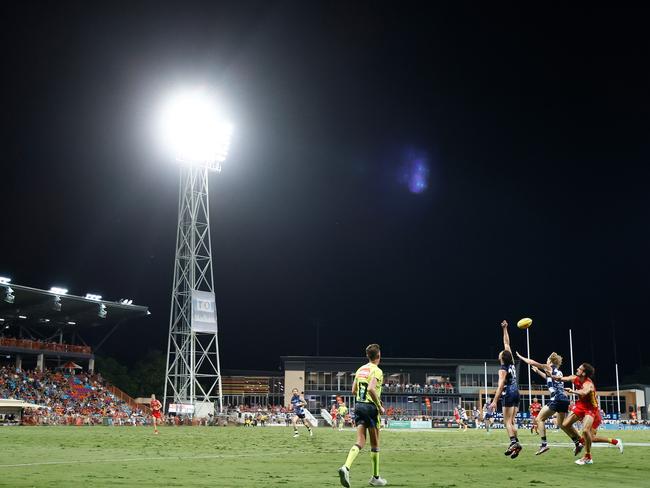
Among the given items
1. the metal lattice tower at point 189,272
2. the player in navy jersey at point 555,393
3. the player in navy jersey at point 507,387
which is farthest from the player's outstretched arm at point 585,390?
the metal lattice tower at point 189,272

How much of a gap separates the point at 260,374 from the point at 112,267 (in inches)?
1147

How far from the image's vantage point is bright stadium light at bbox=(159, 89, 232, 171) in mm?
69375

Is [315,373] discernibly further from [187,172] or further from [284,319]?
[187,172]

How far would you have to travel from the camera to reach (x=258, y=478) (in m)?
13.7

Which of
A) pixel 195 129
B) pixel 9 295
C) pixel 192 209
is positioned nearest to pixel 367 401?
pixel 195 129

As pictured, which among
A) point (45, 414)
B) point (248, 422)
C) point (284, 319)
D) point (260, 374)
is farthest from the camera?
point (284, 319)

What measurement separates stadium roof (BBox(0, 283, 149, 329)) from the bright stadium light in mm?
19836

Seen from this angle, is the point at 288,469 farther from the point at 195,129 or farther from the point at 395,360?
the point at 395,360

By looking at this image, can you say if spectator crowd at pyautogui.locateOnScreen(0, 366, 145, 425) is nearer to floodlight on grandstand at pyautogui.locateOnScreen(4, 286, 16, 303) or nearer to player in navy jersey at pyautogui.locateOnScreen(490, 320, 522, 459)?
floodlight on grandstand at pyautogui.locateOnScreen(4, 286, 16, 303)

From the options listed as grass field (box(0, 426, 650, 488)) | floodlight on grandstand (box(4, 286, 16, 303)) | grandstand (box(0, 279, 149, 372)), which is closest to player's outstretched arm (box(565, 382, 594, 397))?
grass field (box(0, 426, 650, 488))

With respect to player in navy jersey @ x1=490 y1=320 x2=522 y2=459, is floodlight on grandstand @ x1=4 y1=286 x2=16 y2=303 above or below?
above

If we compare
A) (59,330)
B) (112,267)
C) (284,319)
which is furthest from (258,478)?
(284,319)

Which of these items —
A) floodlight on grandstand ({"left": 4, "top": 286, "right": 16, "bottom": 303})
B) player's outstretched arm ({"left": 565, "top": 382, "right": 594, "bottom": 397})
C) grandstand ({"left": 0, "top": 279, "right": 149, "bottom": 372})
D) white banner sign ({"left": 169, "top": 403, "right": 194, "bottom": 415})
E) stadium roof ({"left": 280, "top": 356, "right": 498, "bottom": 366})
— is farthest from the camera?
stadium roof ({"left": 280, "top": 356, "right": 498, "bottom": 366})

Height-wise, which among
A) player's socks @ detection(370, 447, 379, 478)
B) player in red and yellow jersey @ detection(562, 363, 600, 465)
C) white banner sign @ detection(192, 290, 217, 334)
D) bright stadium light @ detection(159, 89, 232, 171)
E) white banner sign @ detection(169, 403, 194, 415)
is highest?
bright stadium light @ detection(159, 89, 232, 171)
